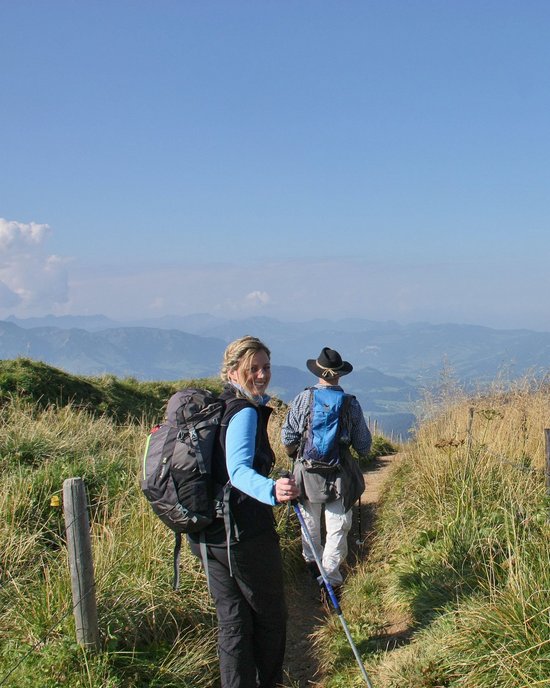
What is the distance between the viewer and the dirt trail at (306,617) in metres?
4.39

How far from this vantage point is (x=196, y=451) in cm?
308

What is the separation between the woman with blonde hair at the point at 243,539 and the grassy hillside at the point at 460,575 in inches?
36.4

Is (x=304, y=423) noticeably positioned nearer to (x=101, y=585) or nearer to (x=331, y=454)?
(x=331, y=454)

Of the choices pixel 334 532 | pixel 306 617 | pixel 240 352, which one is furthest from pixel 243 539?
pixel 306 617

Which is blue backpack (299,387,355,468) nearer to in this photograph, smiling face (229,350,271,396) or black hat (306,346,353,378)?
black hat (306,346,353,378)

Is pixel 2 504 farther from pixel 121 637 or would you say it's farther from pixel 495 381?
pixel 495 381

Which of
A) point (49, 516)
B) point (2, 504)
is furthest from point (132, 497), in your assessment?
point (2, 504)

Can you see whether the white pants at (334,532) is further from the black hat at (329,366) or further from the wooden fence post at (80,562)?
the wooden fence post at (80,562)

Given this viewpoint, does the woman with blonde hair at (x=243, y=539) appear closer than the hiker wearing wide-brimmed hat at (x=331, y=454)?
Yes

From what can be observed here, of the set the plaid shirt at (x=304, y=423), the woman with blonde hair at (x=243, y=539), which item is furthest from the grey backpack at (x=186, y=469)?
the plaid shirt at (x=304, y=423)

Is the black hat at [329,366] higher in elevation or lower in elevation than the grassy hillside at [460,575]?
higher

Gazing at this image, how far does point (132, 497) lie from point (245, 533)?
3039mm

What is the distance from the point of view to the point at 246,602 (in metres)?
3.35

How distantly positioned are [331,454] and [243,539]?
5.92ft
